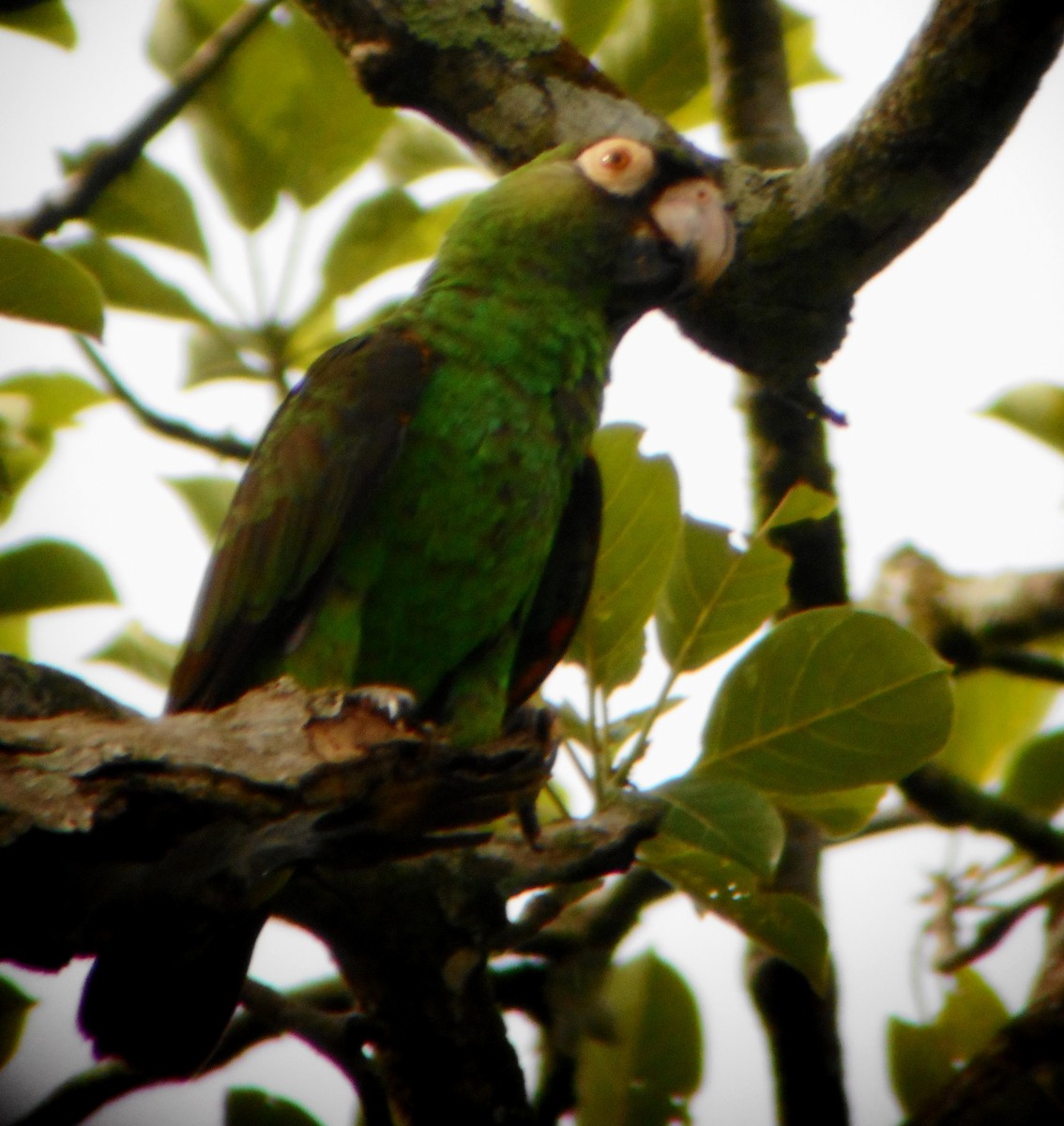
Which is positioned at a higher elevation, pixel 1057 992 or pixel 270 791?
pixel 270 791

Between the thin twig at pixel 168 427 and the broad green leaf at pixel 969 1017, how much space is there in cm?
228

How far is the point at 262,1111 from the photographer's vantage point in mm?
2314

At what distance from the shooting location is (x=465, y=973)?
77.3 inches

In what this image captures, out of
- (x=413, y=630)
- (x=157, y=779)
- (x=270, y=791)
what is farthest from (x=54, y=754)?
(x=413, y=630)

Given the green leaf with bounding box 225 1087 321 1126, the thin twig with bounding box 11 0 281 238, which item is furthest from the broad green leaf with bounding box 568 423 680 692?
the thin twig with bounding box 11 0 281 238

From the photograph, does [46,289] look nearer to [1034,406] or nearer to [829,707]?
[829,707]

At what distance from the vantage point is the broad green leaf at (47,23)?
2848mm

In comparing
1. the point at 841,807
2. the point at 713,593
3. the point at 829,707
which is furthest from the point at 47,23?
the point at 841,807

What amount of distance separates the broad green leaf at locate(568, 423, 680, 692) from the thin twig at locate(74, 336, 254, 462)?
3.13 ft

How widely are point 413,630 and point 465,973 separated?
2.52 ft

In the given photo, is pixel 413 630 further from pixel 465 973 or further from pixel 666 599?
pixel 465 973

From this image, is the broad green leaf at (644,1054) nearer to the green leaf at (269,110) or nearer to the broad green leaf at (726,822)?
the broad green leaf at (726,822)

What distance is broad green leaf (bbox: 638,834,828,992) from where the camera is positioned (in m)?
2.12

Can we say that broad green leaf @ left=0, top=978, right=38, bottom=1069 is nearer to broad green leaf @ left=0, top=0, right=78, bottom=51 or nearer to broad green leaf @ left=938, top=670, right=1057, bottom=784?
broad green leaf @ left=0, top=0, right=78, bottom=51
